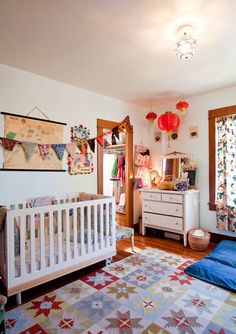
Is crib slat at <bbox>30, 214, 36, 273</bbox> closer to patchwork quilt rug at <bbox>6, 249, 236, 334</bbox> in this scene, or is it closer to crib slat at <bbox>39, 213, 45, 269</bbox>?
crib slat at <bbox>39, 213, 45, 269</bbox>

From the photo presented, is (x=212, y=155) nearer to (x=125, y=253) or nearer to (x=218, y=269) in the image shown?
(x=218, y=269)

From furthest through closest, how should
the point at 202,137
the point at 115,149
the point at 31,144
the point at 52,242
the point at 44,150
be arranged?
1. the point at 115,149
2. the point at 202,137
3. the point at 44,150
4. the point at 31,144
5. the point at 52,242

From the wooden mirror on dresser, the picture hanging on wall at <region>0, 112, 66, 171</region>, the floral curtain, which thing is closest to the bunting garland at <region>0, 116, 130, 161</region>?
the picture hanging on wall at <region>0, 112, 66, 171</region>

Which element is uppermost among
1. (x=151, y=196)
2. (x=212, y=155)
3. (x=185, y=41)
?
(x=185, y=41)

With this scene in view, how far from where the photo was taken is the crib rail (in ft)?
6.02

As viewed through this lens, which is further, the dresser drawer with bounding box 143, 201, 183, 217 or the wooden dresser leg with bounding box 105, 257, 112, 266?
the dresser drawer with bounding box 143, 201, 183, 217

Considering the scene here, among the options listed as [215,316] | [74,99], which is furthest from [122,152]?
[215,316]

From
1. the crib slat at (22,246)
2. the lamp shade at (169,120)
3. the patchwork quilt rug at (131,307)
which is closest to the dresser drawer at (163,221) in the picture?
the patchwork quilt rug at (131,307)

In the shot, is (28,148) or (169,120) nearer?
(28,148)

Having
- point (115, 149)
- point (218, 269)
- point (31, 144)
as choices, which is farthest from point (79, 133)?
point (218, 269)

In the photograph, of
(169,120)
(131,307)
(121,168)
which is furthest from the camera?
(121,168)

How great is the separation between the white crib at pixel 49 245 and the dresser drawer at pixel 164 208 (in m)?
1.15

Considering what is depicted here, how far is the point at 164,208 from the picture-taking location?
343cm

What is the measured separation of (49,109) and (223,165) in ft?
8.83
